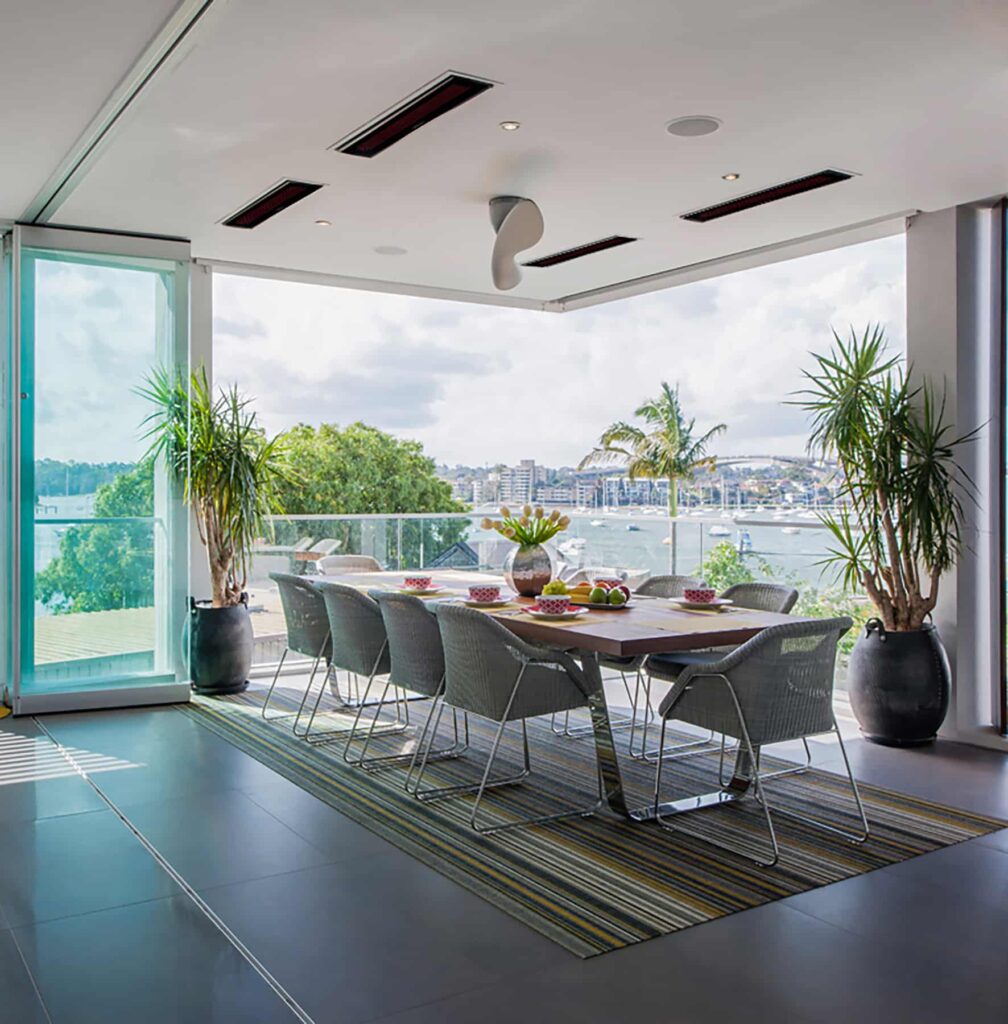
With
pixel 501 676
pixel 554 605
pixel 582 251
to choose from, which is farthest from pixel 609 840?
pixel 582 251

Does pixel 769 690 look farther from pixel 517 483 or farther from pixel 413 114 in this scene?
pixel 517 483

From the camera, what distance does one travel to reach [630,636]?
3.79m

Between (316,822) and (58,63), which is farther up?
(58,63)

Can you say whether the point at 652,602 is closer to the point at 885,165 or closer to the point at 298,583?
the point at 298,583

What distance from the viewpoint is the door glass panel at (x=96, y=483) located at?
6055mm

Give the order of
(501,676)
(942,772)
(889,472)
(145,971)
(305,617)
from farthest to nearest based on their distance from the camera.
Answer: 1. (305,617)
2. (889,472)
3. (942,772)
4. (501,676)
5. (145,971)

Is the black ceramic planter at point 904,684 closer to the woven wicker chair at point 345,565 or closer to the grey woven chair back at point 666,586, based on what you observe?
the grey woven chair back at point 666,586

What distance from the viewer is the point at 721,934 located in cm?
304

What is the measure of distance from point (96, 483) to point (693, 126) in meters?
3.99

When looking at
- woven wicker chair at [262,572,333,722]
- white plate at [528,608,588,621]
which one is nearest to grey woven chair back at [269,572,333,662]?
woven wicker chair at [262,572,333,722]

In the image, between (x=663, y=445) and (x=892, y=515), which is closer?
(x=892, y=515)

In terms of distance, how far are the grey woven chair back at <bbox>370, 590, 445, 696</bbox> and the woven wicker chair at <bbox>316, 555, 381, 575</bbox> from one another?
1687 mm

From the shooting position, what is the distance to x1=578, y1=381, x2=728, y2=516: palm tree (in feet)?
61.0

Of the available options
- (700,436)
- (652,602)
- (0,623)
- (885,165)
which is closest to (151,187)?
(0,623)
